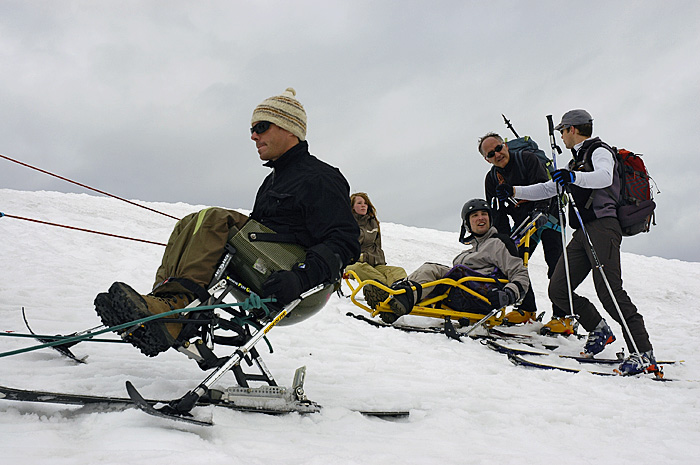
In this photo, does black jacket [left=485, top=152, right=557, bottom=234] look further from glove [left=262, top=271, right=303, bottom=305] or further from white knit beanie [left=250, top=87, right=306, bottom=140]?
glove [left=262, top=271, right=303, bottom=305]

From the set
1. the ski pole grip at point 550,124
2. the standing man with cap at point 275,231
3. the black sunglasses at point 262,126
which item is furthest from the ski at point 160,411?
the ski pole grip at point 550,124

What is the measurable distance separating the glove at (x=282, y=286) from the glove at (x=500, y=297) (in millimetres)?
3183

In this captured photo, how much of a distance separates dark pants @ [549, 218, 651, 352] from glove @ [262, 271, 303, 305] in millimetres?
3178

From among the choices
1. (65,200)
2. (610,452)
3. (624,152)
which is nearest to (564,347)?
(624,152)

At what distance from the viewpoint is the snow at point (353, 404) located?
168cm

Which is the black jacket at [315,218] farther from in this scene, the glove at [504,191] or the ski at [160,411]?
the glove at [504,191]

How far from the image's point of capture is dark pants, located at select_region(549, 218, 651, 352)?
4.13 metres

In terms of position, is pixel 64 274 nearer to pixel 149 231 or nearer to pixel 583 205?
pixel 149 231

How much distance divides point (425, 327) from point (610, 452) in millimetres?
3233

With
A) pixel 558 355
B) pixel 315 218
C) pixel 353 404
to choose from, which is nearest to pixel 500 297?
pixel 558 355

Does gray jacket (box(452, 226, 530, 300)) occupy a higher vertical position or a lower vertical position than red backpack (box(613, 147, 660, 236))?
lower

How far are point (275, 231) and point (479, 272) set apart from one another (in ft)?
11.3

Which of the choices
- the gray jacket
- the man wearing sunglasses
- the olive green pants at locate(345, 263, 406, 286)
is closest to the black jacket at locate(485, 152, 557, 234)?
the man wearing sunglasses

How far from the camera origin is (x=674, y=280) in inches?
483
